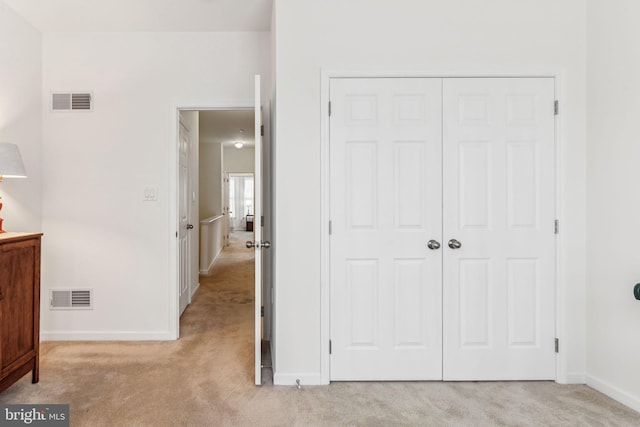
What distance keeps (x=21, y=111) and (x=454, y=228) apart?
3.42 m

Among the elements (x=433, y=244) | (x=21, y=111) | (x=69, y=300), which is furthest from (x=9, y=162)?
(x=433, y=244)

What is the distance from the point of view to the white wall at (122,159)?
3105 millimetres

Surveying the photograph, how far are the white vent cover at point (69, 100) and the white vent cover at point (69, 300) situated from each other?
1.58m

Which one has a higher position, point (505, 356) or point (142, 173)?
point (142, 173)

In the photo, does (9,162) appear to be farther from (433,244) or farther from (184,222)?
(433,244)

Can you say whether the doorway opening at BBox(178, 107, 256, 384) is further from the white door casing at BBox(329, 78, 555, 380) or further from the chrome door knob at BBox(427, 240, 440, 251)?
the chrome door knob at BBox(427, 240, 440, 251)

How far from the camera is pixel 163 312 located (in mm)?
3146

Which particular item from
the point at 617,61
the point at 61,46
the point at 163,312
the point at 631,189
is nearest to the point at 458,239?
the point at 631,189

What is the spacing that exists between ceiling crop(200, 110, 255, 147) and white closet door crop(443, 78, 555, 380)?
317 centimetres

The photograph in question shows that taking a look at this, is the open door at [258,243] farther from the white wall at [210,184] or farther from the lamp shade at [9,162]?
the white wall at [210,184]

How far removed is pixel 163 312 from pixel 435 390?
2287 mm

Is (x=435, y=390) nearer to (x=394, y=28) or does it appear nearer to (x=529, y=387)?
(x=529, y=387)

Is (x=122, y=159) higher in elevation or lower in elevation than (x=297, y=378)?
higher

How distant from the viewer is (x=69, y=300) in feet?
10.2
